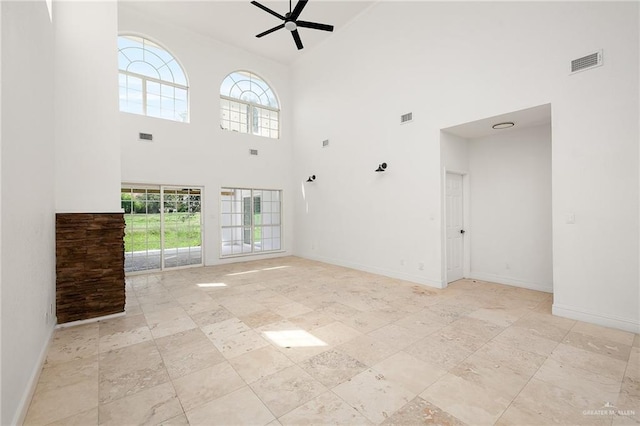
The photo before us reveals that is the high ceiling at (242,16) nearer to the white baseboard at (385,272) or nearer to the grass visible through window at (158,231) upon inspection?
the grass visible through window at (158,231)

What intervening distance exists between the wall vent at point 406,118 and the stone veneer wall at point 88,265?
4835 mm

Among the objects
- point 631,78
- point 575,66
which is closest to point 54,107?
point 575,66

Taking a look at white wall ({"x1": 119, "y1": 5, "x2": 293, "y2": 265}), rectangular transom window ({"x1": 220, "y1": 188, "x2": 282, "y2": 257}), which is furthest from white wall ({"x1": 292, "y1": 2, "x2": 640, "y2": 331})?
white wall ({"x1": 119, "y1": 5, "x2": 293, "y2": 265})

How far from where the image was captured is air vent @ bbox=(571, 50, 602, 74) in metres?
3.33

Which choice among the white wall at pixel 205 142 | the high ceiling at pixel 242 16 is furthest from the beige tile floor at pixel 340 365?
the high ceiling at pixel 242 16

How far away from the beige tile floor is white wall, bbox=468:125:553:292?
750 millimetres

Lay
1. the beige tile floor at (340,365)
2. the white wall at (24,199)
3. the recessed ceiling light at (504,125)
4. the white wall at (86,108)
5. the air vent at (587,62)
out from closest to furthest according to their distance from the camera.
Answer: the white wall at (24,199), the beige tile floor at (340,365), the air vent at (587,62), the white wall at (86,108), the recessed ceiling light at (504,125)

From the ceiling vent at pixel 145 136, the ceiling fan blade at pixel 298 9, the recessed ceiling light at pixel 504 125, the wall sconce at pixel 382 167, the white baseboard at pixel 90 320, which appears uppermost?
the ceiling fan blade at pixel 298 9

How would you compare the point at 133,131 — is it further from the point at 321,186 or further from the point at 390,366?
the point at 390,366

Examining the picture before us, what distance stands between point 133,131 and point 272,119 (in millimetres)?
3545

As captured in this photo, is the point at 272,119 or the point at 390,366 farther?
the point at 272,119

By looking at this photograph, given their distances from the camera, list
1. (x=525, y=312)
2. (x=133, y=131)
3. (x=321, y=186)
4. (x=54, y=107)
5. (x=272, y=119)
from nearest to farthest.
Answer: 1. (x=54, y=107)
2. (x=525, y=312)
3. (x=133, y=131)
4. (x=321, y=186)
5. (x=272, y=119)

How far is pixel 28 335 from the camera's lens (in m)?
2.15

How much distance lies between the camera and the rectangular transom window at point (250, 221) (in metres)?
7.40
